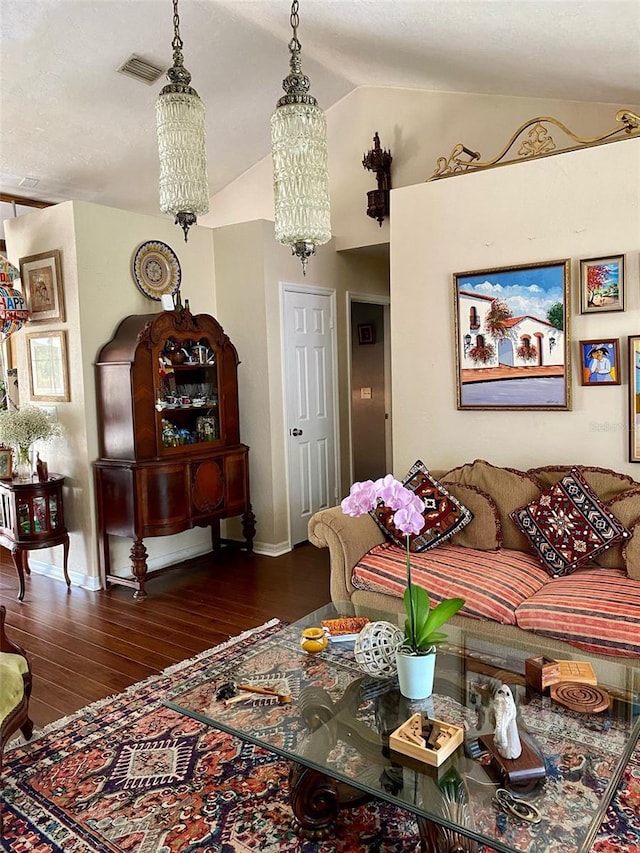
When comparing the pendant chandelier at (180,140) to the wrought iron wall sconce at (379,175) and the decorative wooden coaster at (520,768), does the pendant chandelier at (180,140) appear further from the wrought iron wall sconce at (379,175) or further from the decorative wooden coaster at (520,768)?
the wrought iron wall sconce at (379,175)

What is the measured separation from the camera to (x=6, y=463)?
168 inches

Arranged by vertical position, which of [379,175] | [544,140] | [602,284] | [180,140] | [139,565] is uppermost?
[379,175]

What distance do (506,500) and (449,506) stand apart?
1.03ft

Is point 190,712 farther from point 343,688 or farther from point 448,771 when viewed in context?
point 448,771

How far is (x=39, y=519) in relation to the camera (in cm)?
414

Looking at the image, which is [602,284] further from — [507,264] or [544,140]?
[544,140]

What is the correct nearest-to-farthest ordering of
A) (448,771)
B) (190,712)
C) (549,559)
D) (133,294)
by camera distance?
(448,771) → (190,712) → (549,559) → (133,294)

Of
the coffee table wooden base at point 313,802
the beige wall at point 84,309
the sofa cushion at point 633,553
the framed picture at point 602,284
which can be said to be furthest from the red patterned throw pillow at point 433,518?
the beige wall at point 84,309

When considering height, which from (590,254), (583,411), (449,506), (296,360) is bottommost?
(449,506)

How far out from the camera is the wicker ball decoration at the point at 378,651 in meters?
1.99

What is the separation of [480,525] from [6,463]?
315 cm

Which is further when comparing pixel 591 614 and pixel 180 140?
pixel 591 614

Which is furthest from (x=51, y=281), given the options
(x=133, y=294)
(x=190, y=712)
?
(x=190, y=712)

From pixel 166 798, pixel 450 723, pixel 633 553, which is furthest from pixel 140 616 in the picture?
pixel 633 553
